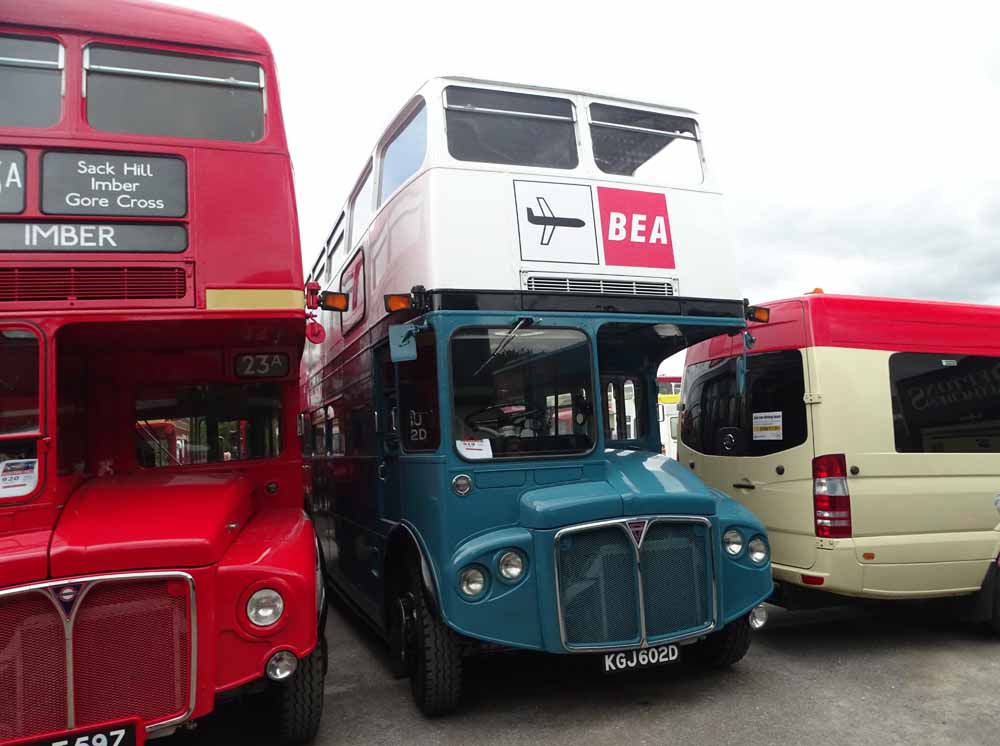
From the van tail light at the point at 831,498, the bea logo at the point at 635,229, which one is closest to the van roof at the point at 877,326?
the van tail light at the point at 831,498

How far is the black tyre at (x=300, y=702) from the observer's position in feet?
13.7

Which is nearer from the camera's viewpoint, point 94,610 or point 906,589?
point 94,610

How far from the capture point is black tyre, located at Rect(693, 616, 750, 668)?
5.24 meters

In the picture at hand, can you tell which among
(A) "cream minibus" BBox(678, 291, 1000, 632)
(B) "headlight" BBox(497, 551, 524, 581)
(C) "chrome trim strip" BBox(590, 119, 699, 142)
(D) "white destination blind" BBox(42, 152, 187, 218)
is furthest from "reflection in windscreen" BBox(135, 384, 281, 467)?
(A) "cream minibus" BBox(678, 291, 1000, 632)

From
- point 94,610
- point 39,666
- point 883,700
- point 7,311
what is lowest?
point 883,700

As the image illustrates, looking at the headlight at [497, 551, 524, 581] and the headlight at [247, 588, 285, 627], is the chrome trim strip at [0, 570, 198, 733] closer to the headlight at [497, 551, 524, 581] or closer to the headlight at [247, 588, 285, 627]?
the headlight at [247, 588, 285, 627]

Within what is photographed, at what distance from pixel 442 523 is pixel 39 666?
216 centimetres

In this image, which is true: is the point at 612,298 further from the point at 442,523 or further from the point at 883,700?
the point at 883,700

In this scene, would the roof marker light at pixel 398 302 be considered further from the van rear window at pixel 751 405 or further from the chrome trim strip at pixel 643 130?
the van rear window at pixel 751 405

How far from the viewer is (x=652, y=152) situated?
5824mm

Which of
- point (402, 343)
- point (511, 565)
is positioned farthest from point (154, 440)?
point (511, 565)

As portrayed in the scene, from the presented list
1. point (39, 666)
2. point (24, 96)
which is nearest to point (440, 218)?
point (24, 96)

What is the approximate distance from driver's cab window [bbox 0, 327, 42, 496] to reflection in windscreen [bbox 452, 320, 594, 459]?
7.49 ft

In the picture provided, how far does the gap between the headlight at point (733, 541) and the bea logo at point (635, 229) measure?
189 cm
